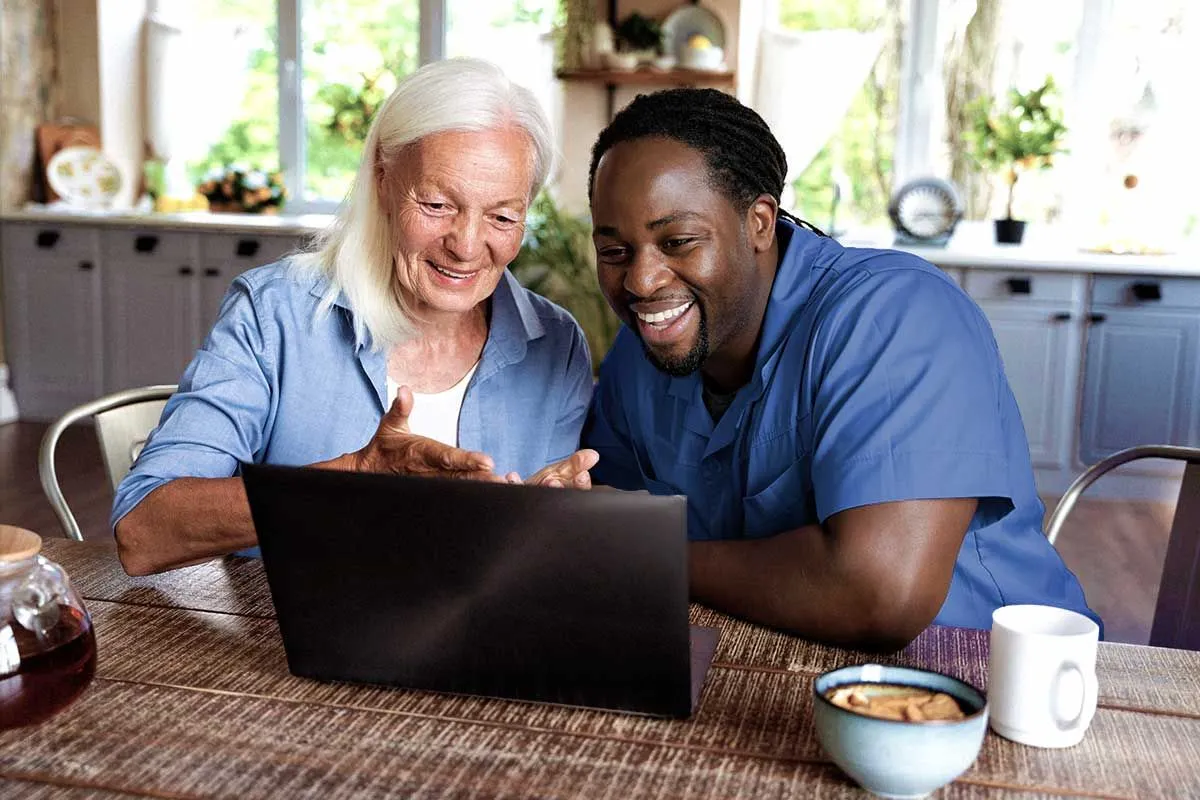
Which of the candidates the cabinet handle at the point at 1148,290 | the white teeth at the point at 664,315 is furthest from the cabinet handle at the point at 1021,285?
the white teeth at the point at 664,315

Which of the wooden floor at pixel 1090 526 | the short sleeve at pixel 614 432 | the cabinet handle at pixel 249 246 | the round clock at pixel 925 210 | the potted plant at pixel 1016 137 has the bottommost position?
the wooden floor at pixel 1090 526

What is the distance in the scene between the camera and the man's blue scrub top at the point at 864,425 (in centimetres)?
137

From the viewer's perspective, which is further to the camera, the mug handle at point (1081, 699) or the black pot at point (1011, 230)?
the black pot at point (1011, 230)

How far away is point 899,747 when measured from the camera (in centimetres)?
92

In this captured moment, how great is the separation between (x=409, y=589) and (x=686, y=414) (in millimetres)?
698

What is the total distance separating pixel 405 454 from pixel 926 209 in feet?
13.6

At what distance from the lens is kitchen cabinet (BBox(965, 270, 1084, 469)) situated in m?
4.74

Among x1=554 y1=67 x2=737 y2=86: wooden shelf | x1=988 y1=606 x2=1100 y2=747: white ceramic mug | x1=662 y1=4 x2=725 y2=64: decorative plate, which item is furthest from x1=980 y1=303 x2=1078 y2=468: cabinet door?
x1=988 y1=606 x2=1100 y2=747: white ceramic mug

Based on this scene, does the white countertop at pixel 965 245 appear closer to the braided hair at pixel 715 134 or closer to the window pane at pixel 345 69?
the window pane at pixel 345 69

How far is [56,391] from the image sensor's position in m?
5.75

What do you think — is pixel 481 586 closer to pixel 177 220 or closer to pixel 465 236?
pixel 465 236

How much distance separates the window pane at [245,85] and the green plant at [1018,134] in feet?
11.1

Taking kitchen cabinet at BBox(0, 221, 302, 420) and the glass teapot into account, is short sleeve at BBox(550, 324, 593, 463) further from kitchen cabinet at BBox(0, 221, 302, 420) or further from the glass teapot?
kitchen cabinet at BBox(0, 221, 302, 420)

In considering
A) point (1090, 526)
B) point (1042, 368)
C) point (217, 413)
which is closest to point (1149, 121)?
A: point (1042, 368)
